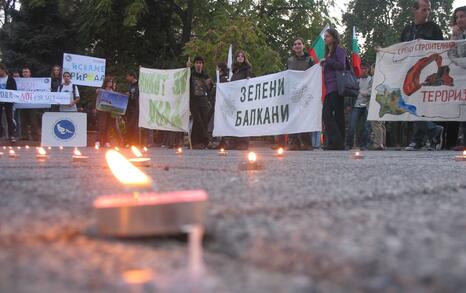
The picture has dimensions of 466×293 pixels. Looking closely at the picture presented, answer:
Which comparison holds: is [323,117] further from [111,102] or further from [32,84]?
[32,84]

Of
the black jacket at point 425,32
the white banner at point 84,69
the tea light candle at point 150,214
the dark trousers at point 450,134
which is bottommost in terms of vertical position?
the tea light candle at point 150,214

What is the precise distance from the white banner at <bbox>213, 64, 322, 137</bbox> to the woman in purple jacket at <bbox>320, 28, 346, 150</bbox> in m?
0.12

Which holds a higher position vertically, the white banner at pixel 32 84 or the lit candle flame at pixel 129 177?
the white banner at pixel 32 84

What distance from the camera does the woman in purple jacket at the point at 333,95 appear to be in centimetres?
822

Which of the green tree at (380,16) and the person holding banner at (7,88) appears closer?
the person holding banner at (7,88)

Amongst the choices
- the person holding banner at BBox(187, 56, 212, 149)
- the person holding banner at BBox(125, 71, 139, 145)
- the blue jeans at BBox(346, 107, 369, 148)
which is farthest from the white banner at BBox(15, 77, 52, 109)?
the blue jeans at BBox(346, 107, 369, 148)

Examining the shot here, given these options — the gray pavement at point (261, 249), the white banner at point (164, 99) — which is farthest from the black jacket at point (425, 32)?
the gray pavement at point (261, 249)

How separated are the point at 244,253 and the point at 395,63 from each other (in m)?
8.04

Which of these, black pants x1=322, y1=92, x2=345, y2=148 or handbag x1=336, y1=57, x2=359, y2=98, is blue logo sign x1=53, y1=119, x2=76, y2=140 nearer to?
black pants x1=322, y1=92, x2=345, y2=148

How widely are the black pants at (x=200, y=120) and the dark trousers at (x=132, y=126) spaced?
2170 mm

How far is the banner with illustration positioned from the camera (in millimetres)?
12523

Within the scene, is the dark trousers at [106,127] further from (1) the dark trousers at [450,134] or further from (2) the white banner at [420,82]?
(1) the dark trousers at [450,134]

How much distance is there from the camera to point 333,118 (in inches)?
330

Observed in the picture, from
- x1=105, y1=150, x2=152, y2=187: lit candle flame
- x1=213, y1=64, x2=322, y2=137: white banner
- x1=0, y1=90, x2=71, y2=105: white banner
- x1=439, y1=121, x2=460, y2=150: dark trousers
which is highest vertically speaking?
x1=0, y1=90, x2=71, y2=105: white banner
